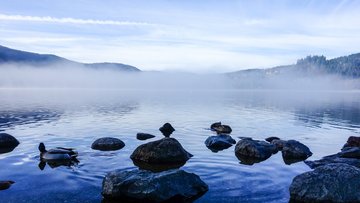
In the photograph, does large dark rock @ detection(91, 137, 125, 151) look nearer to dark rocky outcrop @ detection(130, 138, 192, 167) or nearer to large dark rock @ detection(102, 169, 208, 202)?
dark rocky outcrop @ detection(130, 138, 192, 167)

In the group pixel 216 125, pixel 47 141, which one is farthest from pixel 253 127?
pixel 47 141

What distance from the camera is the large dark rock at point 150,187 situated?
19391mm

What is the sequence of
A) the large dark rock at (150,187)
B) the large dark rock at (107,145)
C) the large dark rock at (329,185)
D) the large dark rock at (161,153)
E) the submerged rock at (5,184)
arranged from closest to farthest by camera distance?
the large dark rock at (150,187) < the large dark rock at (329,185) < the submerged rock at (5,184) < the large dark rock at (161,153) < the large dark rock at (107,145)

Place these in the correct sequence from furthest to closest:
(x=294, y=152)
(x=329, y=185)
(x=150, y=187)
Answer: (x=294, y=152) → (x=329, y=185) → (x=150, y=187)

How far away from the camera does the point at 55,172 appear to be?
25.5 metres

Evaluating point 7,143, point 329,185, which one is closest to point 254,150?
point 329,185

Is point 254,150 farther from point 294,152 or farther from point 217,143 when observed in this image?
point 217,143

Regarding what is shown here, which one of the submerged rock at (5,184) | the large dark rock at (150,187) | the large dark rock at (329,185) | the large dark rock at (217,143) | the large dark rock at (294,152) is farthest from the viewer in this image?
the large dark rock at (217,143)

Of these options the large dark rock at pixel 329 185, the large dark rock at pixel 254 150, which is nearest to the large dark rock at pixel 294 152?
the large dark rock at pixel 254 150

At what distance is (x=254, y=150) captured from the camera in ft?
106

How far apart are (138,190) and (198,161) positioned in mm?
11037

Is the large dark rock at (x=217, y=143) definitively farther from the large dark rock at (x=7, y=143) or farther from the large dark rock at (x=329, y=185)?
the large dark rock at (x=7, y=143)

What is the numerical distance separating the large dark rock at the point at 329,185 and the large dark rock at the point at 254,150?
10.1 m

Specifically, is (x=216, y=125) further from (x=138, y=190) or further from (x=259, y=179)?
(x=138, y=190)
